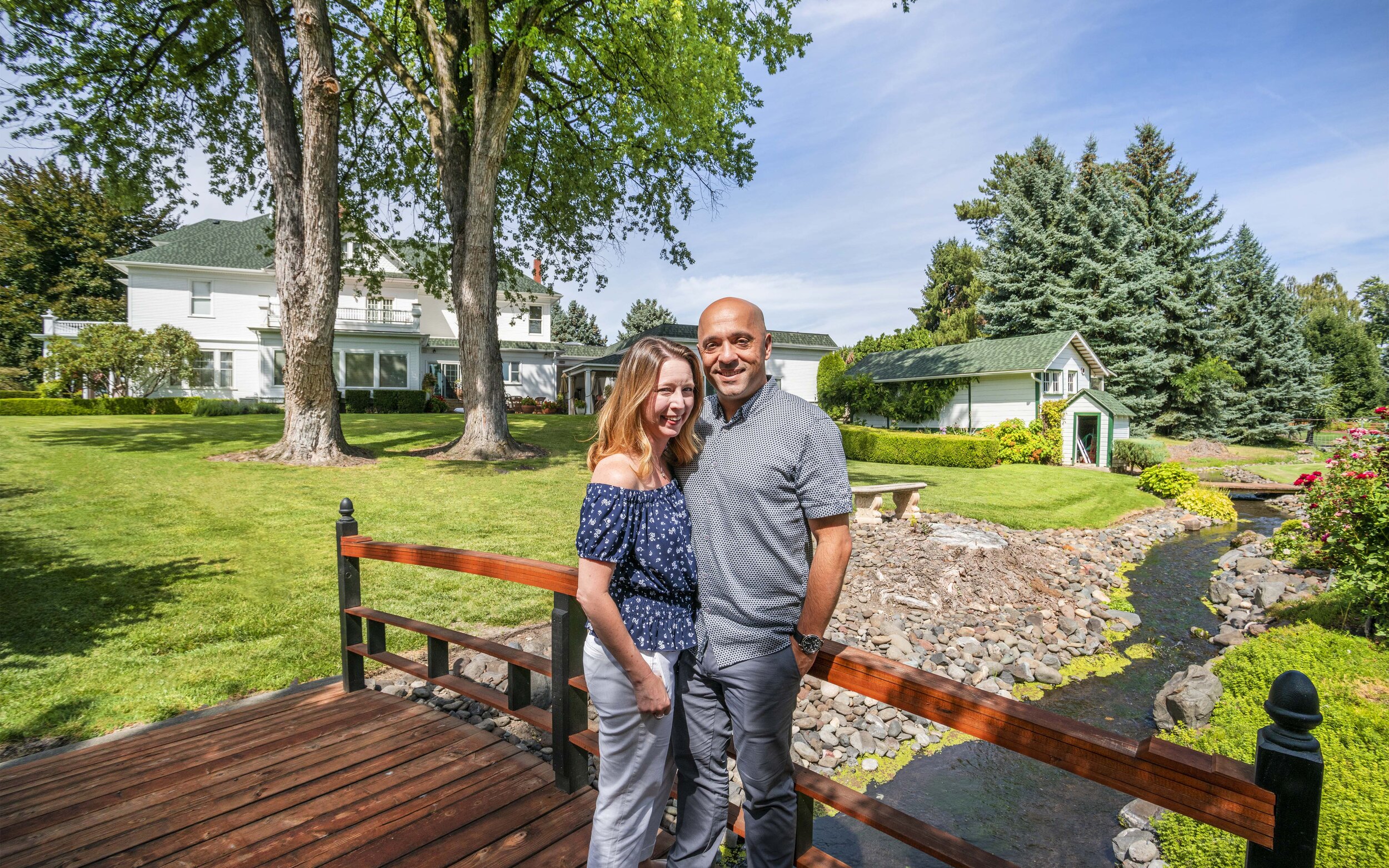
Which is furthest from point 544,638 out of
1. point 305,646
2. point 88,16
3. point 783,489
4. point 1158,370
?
point 1158,370

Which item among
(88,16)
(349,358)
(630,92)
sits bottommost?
(349,358)

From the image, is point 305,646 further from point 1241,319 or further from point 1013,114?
point 1241,319

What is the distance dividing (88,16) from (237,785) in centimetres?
1594

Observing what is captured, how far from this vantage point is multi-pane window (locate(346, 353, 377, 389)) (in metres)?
26.4

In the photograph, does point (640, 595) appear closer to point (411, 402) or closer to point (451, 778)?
point (451, 778)

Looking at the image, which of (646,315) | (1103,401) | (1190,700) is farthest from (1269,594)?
(646,315)

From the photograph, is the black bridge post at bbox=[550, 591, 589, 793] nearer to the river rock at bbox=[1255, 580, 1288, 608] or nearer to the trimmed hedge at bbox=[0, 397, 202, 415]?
the river rock at bbox=[1255, 580, 1288, 608]

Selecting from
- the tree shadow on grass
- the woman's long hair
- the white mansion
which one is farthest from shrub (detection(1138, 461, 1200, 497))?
the tree shadow on grass

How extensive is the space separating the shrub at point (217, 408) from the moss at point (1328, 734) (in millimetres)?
23356

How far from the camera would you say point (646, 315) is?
208ft

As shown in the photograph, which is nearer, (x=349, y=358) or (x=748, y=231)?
(x=748, y=231)

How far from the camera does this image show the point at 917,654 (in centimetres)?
725

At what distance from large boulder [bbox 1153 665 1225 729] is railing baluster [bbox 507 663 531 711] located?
566cm

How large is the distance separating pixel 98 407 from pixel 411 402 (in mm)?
9105
